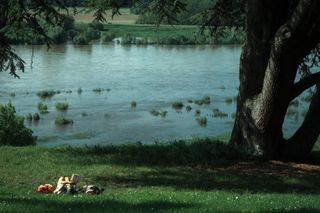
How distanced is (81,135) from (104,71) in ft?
93.5

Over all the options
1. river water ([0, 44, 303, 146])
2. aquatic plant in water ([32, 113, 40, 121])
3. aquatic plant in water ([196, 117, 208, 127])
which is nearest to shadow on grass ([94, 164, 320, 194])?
river water ([0, 44, 303, 146])

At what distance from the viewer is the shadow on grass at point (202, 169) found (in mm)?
9812

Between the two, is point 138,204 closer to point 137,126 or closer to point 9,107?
point 9,107

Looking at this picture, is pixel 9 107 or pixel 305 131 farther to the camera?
pixel 9 107

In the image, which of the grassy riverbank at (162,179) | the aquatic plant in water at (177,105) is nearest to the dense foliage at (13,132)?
the grassy riverbank at (162,179)

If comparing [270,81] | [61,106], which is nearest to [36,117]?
[61,106]

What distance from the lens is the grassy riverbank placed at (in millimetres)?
6945

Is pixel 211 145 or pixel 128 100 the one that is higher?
pixel 211 145

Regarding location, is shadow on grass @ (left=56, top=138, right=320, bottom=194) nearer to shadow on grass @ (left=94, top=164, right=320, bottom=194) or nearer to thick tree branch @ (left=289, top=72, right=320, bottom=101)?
shadow on grass @ (left=94, top=164, right=320, bottom=194)

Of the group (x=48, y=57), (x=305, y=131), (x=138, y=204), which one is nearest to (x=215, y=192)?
(x=138, y=204)

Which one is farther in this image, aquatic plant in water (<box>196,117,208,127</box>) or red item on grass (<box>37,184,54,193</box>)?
aquatic plant in water (<box>196,117,208,127</box>)

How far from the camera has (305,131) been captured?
12414 mm

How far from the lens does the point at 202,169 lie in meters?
11.1

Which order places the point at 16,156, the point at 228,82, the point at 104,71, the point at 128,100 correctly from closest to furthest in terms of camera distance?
the point at 16,156 → the point at 128,100 → the point at 228,82 → the point at 104,71
